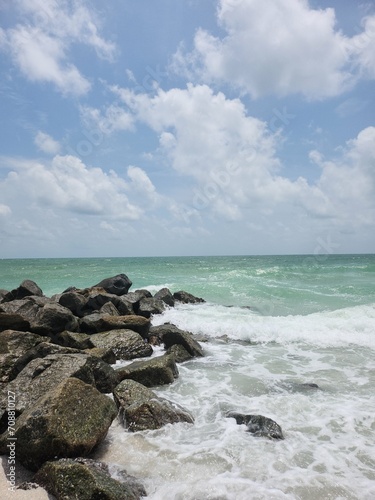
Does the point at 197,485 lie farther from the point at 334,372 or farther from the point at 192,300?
the point at 192,300

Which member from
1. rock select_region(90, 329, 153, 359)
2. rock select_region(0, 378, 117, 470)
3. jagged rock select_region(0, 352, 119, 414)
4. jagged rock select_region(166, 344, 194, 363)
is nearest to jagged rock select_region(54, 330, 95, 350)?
rock select_region(90, 329, 153, 359)

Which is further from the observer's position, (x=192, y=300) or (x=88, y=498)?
(x=192, y=300)

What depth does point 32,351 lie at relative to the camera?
7.23 metres

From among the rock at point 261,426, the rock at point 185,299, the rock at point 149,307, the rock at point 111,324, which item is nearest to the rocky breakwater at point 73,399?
the rock at point 111,324

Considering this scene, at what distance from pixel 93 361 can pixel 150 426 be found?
194 centimetres

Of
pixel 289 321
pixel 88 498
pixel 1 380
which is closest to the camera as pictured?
pixel 88 498

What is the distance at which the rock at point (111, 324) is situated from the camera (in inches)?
428

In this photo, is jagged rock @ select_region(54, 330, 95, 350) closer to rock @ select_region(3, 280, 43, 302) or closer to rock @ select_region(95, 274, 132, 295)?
rock @ select_region(3, 280, 43, 302)

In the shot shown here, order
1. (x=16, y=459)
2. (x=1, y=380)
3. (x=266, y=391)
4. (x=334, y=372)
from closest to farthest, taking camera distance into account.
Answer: (x=16, y=459) → (x=1, y=380) → (x=266, y=391) → (x=334, y=372)

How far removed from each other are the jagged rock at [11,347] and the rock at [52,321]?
1.66 metres

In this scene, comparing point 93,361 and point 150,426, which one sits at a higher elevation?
point 93,361

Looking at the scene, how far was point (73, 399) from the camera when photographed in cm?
477

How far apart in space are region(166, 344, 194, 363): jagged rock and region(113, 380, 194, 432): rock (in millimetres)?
3270

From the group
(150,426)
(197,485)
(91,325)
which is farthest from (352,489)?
(91,325)
